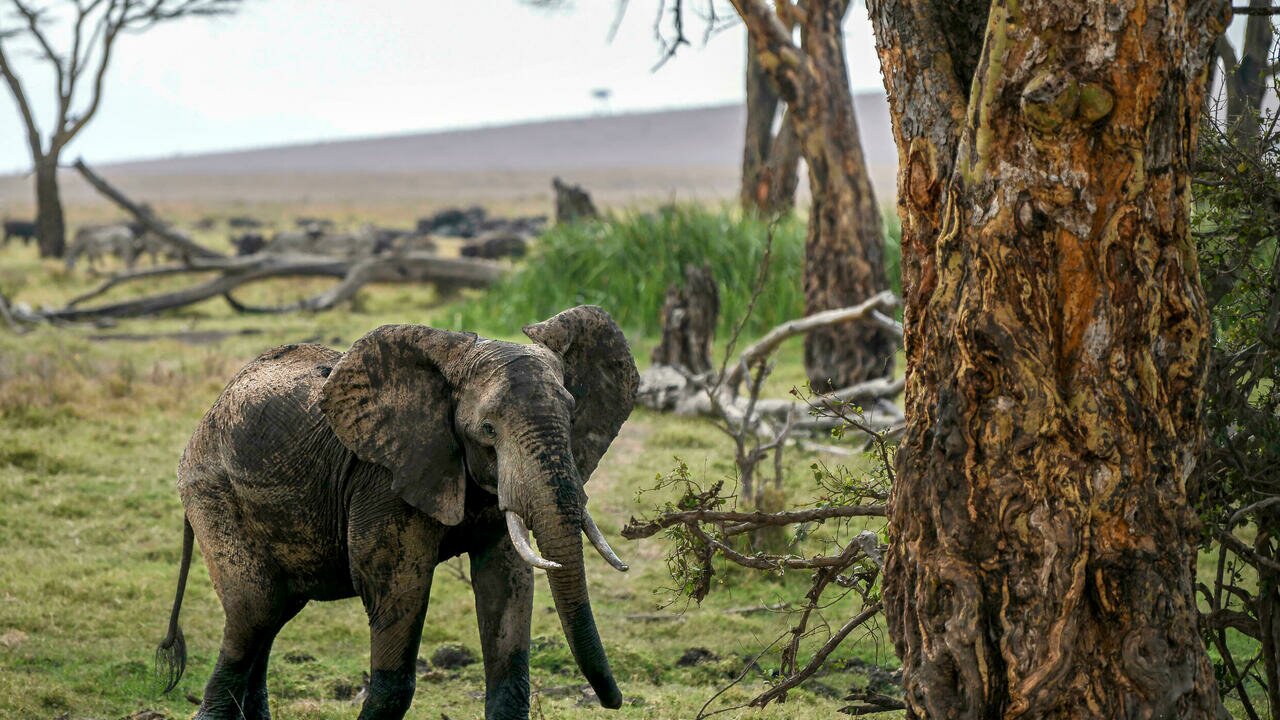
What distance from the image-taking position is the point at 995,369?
338 centimetres

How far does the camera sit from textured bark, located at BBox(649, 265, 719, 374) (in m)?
11.6

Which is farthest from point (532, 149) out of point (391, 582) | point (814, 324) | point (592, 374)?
point (391, 582)

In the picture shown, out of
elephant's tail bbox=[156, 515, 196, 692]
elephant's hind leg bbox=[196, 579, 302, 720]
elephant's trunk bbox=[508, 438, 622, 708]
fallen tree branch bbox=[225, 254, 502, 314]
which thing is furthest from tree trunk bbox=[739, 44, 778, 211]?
elephant's trunk bbox=[508, 438, 622, 708]

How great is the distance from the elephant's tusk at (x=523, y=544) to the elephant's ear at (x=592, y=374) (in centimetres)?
68

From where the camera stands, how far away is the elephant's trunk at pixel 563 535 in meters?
3.85

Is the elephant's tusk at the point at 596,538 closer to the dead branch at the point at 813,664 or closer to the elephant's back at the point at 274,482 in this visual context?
the dead branch at the point at 813,664

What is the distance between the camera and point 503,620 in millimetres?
4668

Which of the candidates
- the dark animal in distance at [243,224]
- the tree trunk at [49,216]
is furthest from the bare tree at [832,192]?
the dark animal in distance at [243,224]

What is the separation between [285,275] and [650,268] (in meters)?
6.07

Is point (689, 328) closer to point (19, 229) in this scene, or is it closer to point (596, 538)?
point (596, 538)

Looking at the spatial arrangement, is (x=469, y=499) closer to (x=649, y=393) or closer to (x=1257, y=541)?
(x=1257, y=541)

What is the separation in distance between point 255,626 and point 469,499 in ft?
3.60

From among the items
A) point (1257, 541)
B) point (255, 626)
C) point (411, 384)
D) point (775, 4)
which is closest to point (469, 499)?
point (411, 384)

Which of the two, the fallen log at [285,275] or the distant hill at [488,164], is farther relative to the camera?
the distant hill at [488,164]
